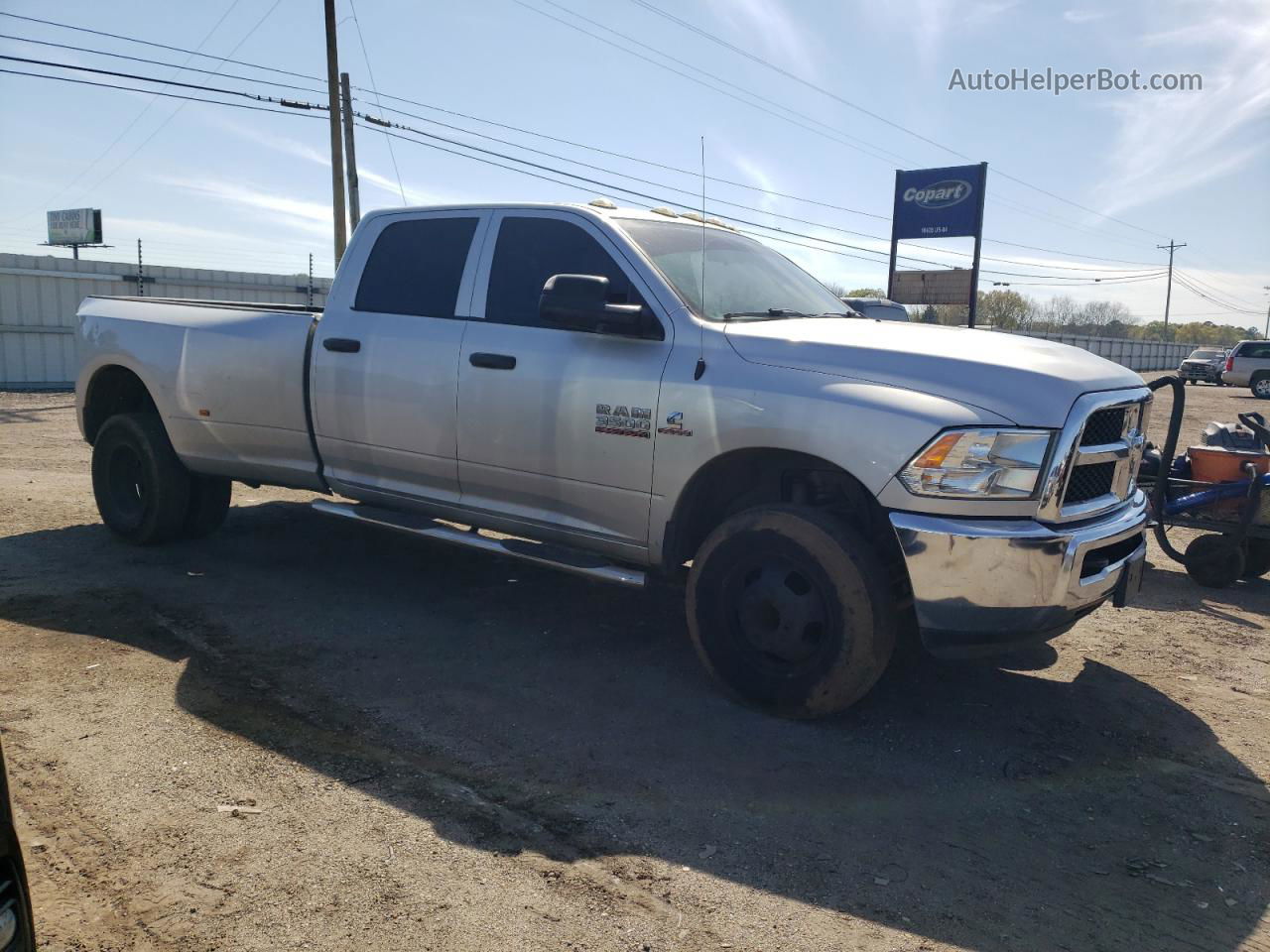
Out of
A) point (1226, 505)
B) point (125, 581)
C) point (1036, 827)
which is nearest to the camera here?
point (1036, 827)

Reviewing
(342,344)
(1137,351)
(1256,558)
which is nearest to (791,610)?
(342,344)

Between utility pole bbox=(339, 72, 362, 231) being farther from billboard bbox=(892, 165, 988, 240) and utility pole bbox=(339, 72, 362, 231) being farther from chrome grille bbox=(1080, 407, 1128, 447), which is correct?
chrome grille bbox=(1080, 407, 1128, 447)

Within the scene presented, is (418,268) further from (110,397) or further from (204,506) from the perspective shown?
(110,397)

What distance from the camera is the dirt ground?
2652 millimetres

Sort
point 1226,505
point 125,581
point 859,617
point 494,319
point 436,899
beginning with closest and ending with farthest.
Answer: point 436,899, point 859,617, point 494,319, point 125,581, point 1226,505

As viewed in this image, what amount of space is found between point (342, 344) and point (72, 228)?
45.9 metres

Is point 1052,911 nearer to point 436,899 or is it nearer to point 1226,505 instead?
point 436,899

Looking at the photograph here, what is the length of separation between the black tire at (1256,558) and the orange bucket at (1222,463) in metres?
0.48

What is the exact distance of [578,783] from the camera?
3.39 m

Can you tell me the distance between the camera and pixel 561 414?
4469mm

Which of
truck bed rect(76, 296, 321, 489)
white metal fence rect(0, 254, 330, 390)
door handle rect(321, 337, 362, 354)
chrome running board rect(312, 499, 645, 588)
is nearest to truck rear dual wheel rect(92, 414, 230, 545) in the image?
truck bed rect(76, 296, 321, 489)

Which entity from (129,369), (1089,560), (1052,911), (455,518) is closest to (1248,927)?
(1052,911)

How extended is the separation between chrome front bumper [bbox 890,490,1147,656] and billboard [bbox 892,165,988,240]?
21.1m

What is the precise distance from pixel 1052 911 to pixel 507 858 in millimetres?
1544
